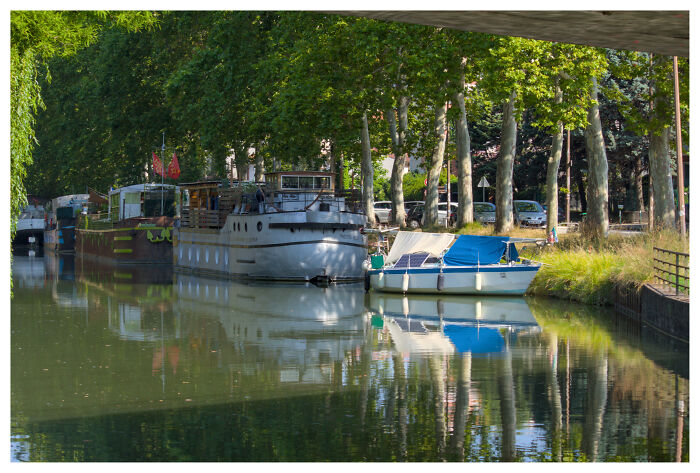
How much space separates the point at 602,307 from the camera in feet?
90.1

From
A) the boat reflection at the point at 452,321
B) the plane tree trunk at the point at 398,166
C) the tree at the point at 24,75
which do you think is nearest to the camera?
the tree at the point at 24,75

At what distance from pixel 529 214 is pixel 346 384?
142 ft

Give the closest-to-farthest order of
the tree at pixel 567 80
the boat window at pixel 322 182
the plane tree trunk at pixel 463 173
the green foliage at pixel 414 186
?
the tree at pixel 567 80, the boat window at pixel 322 182, the plane tree trunk at pixel 463 173, the green foliage at pixel 414 186

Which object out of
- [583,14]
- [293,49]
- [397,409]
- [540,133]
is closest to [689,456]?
[397,409]

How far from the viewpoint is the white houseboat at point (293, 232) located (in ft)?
130

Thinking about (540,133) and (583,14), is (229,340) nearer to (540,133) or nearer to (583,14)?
(583,14)

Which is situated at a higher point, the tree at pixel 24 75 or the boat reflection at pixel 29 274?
the tree at pixel 24 75

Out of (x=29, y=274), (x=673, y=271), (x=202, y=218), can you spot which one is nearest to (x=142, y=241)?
(x=202, y=218)

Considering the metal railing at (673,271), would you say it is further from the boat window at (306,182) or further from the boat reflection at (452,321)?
the boat window at (306,182)

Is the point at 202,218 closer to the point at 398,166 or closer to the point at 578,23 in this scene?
the point at 398,166

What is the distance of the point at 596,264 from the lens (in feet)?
93.5

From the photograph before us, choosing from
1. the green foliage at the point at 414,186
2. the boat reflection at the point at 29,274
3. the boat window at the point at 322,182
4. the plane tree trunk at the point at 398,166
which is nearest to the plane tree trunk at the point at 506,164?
the boat window at the point at 322,182

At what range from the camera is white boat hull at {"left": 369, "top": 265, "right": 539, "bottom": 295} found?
31.3 meters

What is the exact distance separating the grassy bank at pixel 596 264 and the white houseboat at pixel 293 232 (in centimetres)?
841
